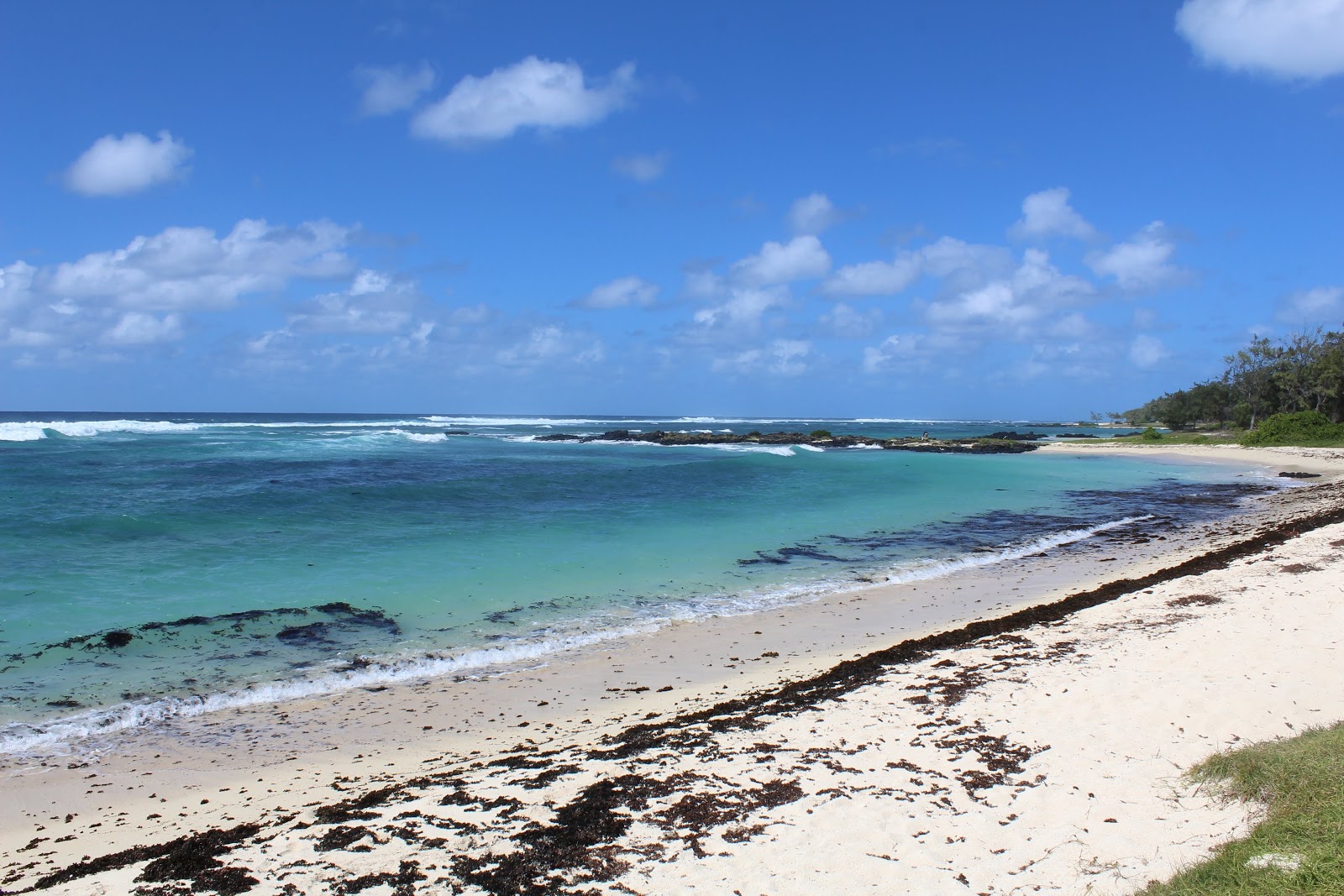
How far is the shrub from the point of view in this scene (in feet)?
151

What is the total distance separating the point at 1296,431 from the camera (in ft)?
155

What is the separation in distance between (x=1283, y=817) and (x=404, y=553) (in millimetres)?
13994

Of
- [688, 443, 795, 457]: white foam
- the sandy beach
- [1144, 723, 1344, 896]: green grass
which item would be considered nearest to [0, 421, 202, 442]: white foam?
[688, 443, 795, 457]: white foam

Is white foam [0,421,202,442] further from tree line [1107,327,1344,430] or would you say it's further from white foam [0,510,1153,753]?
tree line [1107,327,1344,430]

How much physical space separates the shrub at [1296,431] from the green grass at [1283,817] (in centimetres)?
5478

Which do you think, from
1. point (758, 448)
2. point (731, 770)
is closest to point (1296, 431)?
point (758, 448)

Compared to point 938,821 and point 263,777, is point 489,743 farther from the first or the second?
point 938,821

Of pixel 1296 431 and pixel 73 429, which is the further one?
pixel 73 429

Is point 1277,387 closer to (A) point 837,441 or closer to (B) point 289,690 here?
(A) point 837,441

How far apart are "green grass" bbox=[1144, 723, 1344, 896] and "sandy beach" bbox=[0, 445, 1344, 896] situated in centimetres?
25

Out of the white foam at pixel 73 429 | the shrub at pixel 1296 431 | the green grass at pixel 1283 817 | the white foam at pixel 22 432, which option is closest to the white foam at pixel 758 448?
the shrub at pixel 1296 431

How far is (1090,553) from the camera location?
15648 mm

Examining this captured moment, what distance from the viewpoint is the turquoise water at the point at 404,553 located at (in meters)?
8.52

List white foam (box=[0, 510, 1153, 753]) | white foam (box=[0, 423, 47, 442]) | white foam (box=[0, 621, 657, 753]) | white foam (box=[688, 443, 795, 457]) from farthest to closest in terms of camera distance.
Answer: white foam (box=[688, 443, 795, 457])
white foam (box=[0, 423, 47, 442])
white foam (box=[0, 510, 1153, 753])
white foam (box=[0, 621, 657, 753])
